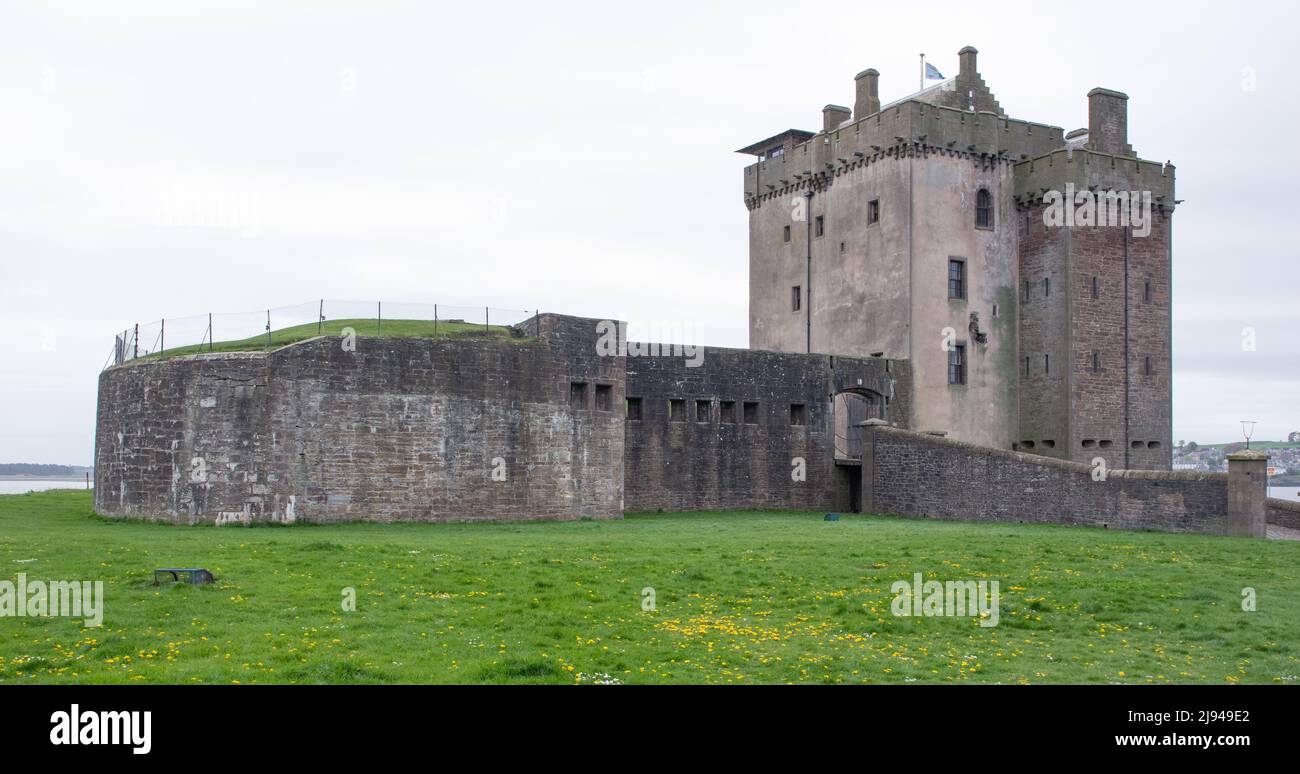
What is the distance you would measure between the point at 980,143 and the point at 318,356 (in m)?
30.2

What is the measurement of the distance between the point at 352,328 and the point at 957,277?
86.4ft

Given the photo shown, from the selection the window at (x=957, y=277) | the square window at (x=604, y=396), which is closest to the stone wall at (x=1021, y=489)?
the square window at (x=604, y=396)

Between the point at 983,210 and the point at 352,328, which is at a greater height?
the point at 983,210

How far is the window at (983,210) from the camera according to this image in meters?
49.5

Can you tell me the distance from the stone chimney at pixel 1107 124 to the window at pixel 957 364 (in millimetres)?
11184

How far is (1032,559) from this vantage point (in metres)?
22.3

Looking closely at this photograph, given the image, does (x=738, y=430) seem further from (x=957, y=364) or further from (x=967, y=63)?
(x=967, y=63)

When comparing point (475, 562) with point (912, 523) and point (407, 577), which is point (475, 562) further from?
point (912, 523)

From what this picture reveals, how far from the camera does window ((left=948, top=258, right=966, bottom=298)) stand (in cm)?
4862

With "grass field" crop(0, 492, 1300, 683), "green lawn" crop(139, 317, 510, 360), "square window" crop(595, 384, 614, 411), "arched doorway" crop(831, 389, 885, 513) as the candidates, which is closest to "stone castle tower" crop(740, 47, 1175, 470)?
"arched doorway" crop(831, 389, 885, 513)

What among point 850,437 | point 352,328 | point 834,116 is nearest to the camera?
point 352,328

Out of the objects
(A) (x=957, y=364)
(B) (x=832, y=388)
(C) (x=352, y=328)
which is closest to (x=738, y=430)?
(B) (x=832, y=388)

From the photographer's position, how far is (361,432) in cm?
3266
